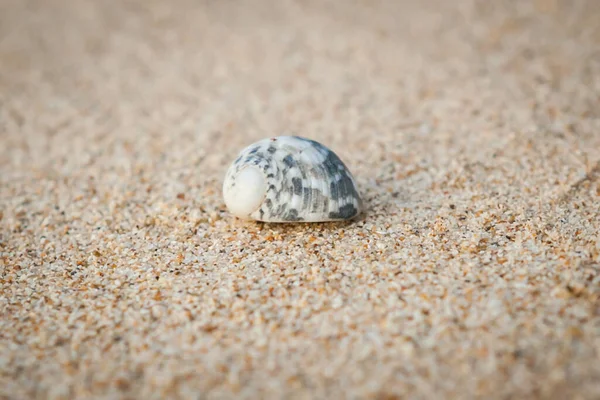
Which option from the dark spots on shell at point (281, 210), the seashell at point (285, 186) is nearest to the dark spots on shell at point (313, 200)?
the seashell at point (285, 186)

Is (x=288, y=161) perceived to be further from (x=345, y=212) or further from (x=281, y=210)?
(x=345, y=212)

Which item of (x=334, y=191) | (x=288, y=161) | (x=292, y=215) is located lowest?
(x=292, y=215)

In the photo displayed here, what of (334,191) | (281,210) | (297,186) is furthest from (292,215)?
(334,191)

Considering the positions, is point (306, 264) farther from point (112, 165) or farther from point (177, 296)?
point (112, 165)

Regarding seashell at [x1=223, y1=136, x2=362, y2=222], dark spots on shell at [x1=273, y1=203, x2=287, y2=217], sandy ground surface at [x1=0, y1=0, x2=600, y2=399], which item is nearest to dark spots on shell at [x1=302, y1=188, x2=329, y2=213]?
seashell at [x1=223, y1=136, x2=362, y2=222]

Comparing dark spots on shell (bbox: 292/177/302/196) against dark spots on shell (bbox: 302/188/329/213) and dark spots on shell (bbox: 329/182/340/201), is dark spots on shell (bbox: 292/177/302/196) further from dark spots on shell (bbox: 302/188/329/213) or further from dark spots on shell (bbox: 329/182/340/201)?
dark spots on shell (bbox: 329/182/340/201)

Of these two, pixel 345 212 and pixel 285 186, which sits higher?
pixel 285 186

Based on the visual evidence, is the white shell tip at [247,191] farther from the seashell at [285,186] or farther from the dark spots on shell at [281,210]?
the dark spots on shell at [281,210]
